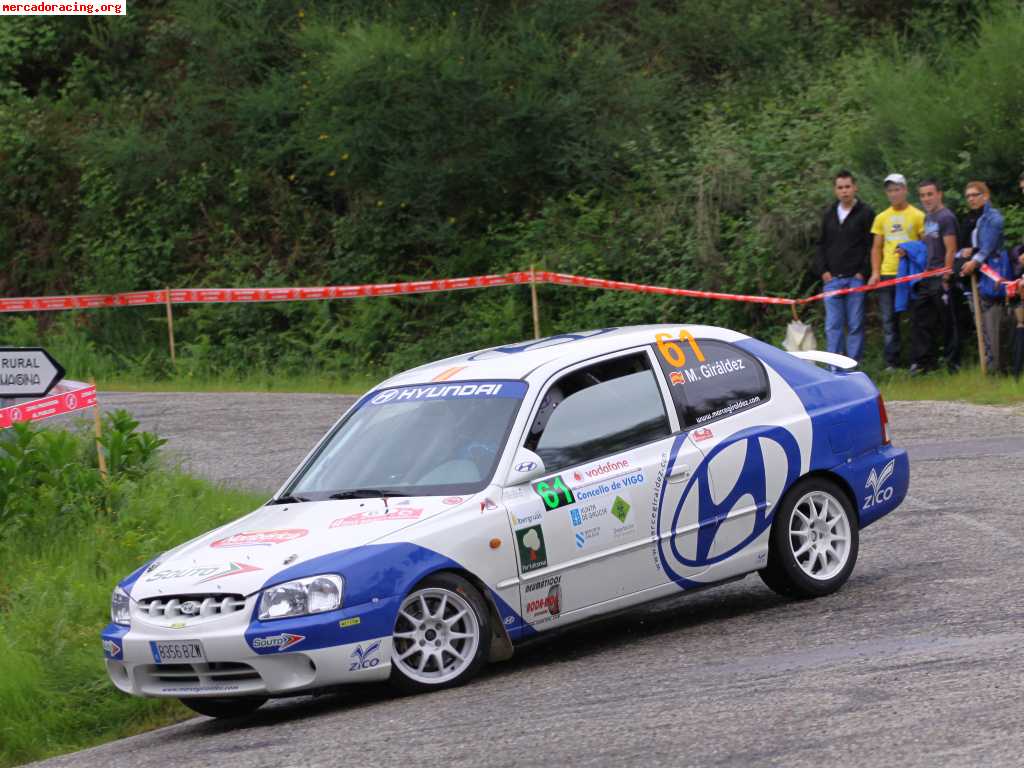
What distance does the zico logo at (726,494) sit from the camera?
8.66 metres

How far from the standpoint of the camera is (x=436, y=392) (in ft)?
29.4

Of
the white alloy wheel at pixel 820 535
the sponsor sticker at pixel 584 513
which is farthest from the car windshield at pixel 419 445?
the white alloy wheel at pixel 820 535

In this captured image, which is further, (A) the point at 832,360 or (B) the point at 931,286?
(B) the point at 931,286

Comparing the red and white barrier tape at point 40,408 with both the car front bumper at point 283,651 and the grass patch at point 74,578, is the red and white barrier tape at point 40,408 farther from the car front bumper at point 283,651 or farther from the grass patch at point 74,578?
the car front bumper at point 283,651

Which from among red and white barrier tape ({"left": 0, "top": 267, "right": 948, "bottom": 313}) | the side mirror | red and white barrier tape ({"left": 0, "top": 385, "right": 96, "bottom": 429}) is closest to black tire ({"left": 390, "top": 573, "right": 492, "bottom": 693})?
the side mirror

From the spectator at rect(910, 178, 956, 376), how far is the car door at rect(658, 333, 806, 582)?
8.77 m

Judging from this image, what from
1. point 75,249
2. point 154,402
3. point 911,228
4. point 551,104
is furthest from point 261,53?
point 911,228

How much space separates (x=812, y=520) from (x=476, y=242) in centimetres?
1685

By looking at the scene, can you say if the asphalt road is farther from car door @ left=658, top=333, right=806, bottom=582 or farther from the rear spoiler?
the rear spoiler

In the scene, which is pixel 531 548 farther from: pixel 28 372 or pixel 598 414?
pixel 28 372

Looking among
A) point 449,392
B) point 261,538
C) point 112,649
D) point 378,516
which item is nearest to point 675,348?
point 449,392

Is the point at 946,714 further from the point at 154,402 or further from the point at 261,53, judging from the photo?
the point at 261,53

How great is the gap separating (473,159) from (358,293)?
8.77 feet

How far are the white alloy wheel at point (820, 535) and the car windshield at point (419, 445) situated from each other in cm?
180
